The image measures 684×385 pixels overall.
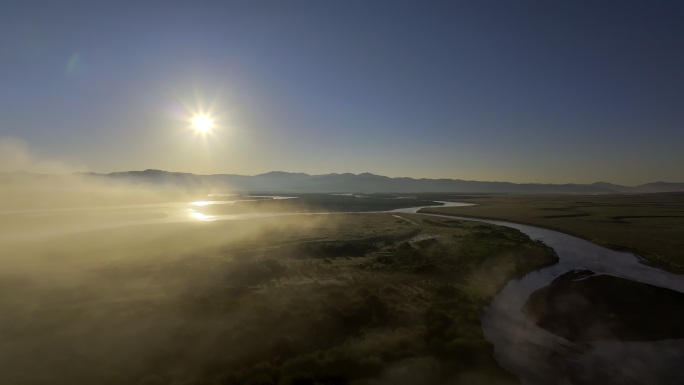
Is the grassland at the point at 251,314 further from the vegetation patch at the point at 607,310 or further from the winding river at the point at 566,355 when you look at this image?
the vegetation patch at the point at 607,310

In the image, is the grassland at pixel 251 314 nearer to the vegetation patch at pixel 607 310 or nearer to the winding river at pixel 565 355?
the winding river at pixel 565 355

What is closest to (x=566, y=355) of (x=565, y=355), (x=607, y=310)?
(x=565, y=355)

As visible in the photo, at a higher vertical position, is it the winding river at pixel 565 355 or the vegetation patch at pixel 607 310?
the vegetation patch at pixel 607 310

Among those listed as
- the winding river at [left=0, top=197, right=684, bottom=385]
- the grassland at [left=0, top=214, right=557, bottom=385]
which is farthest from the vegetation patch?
the grassland at [left=0, top=214, right=557, bottom=385]

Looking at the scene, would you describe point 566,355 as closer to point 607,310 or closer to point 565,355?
point 565,355

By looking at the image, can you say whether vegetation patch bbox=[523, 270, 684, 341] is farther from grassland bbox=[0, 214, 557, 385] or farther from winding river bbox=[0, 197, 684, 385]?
grassland bbox=[0, 214, 557, 385]

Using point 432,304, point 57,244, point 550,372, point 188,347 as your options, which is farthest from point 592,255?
point 57,244

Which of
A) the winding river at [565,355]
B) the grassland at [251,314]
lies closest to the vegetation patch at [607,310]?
the winding river at [565,355]

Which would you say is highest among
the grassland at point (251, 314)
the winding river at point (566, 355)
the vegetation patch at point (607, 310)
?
the grassland at point (251, 314)

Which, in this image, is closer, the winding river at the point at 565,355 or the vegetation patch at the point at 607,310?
the winding river at the point at 565,355
